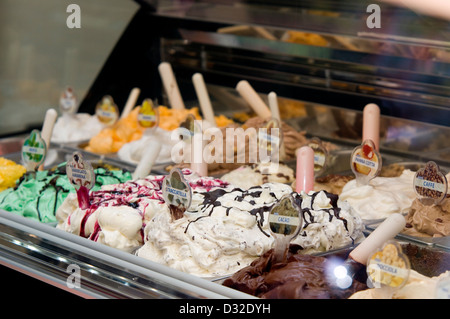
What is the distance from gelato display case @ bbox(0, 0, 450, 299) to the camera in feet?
7.66

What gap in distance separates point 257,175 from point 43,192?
0.94m

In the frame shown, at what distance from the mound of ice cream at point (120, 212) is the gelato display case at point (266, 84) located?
8 centimetres

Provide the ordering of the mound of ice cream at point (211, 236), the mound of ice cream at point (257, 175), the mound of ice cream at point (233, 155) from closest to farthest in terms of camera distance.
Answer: the mound of ice cream at point (211, 236) < the mound of ice cream at point (257, 175) < the mound of ice cream at point (233, 155)

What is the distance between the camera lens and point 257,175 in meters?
3.28

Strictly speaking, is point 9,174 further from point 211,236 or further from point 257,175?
point 211,236

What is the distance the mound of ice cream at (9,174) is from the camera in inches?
131

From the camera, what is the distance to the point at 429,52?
3.21 metres

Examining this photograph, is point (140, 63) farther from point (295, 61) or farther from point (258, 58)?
point (295, 61)

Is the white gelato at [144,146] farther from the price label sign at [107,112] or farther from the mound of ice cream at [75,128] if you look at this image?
the mound of ice cream at [75,128]

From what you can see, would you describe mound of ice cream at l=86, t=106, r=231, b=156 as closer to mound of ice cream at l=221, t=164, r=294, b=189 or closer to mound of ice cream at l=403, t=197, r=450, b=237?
mound of ice cream at l=221, t=164, r=294, b=189

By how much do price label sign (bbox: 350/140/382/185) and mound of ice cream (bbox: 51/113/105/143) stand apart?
1.88 m

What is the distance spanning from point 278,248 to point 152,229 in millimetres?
496

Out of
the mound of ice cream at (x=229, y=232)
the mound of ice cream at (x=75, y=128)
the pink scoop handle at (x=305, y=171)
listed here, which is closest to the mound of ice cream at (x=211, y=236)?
the mound of ice cream at (x=229, y=232)

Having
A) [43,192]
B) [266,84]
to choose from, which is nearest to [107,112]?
[266,84]
